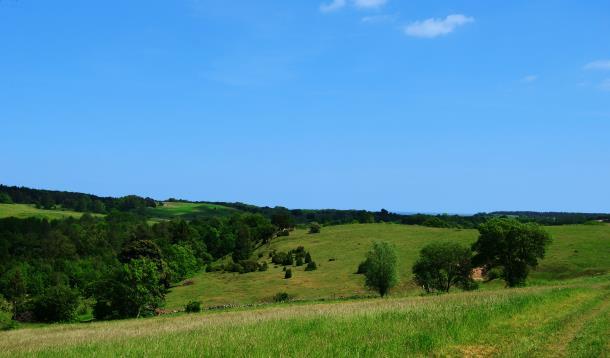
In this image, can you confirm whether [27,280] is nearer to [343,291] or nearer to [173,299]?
[173,299]

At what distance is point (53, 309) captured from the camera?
80.5 metres

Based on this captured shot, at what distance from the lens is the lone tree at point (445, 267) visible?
72250mm

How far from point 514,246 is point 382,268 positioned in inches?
692

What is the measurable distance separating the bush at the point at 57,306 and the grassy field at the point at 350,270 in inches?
595

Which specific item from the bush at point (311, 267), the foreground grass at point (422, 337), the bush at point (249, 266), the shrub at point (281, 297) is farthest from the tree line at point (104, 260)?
the foreground grass at point (422, 337)

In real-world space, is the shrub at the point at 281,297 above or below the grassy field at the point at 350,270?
below

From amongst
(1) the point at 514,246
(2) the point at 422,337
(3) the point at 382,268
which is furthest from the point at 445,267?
(2) the point at 422,337

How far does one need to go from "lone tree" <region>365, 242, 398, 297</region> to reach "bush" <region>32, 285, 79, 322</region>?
46772 millimetres

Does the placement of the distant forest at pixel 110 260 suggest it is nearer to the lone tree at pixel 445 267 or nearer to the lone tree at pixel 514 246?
the lone tree at pixel 445 267

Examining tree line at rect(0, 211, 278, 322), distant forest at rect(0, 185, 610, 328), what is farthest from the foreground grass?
distant forest at rect(0, 185, 610, 328)

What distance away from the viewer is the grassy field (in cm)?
8244

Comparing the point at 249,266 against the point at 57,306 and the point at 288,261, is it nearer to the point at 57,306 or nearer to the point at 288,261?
the point at 288,261

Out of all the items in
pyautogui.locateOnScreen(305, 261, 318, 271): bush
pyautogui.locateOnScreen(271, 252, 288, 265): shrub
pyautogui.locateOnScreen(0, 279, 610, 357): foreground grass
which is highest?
pyautogui.locateOnScreen(0, 279, 610, 357): foreground grass

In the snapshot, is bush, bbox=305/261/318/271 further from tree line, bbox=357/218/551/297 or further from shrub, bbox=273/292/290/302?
tree line, bbox=357/218/551/297
